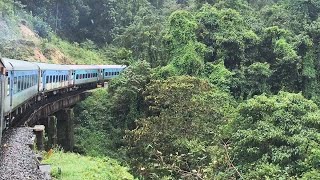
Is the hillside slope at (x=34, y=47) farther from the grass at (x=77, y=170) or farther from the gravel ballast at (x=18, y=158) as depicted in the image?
the grass at (x=77, y=170)

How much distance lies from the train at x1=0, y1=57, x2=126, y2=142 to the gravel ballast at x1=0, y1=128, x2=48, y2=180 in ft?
1.49

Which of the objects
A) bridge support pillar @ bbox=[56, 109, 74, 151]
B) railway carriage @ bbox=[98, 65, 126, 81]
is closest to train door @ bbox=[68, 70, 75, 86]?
bridge support pillar @ bbox=[56, 109, 74, 151]

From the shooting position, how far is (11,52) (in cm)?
3366

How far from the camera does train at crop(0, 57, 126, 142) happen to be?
41.7ft

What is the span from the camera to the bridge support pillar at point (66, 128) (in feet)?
82.1

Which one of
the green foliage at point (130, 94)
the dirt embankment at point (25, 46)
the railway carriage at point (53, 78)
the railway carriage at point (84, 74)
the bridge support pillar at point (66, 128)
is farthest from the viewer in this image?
the dirt embankment at point (25, 46)

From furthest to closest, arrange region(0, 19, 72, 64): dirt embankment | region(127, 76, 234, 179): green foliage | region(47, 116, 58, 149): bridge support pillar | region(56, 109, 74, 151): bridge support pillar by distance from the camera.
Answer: region(0, 19, 72, 64): dirt embankment → region(56, 109, 74, 151): bridge support pillar → region(47, 116, 58, 149): bridge support pillar → region(127, 76, 234, 179): green foliage

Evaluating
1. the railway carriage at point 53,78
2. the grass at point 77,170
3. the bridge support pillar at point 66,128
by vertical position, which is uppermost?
the railway carriage at point 53,78

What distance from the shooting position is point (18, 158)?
11375mm

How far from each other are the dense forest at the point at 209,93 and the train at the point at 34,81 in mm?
2322

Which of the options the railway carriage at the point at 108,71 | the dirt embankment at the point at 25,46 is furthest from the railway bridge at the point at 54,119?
the dirt embankment at the point at 25,46

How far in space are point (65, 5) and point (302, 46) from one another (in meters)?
25.7

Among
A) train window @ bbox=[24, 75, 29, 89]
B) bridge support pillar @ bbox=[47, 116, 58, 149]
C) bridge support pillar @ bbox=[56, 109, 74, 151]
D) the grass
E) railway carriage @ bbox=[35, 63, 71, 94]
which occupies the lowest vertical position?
bridge support pillar @ bbox=[56, 109, 74, 151]

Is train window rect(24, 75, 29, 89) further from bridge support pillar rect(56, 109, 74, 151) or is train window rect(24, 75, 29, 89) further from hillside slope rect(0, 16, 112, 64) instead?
hillside slope rect(0, 16, 112, 64)
